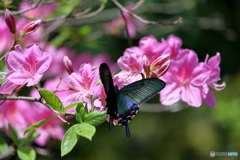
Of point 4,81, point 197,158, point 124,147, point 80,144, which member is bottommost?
point 197,158

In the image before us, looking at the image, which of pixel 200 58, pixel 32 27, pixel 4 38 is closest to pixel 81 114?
pixel 32 27

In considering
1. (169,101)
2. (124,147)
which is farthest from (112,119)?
(124,147)

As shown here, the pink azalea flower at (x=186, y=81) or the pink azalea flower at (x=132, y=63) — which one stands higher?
the pink azalea flower at (x=132, y=63)

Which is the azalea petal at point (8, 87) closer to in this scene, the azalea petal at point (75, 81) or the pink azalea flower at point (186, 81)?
the azalea petal at point (75, 81)

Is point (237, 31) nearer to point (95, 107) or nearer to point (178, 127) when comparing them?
point (95, 107)

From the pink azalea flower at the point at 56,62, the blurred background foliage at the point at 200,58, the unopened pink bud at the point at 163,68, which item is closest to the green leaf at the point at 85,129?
the unopened pink bud at the point at 163,68

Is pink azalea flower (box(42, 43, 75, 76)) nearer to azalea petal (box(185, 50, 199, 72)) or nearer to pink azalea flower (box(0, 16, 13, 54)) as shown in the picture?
pink azalea flower (box(0, 16, 13, 54))
